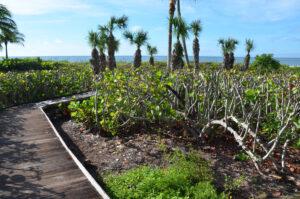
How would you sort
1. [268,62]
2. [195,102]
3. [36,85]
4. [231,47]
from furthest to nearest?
[231,47], [268,62], [36,85], [195,102]

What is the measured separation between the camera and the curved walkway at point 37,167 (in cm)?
345

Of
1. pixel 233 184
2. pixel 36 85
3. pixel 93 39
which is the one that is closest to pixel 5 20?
pixel 93 39

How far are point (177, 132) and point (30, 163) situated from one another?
11.1 feet

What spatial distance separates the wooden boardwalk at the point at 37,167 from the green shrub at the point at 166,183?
44 centimetres

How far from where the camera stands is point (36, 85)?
35.2 ft

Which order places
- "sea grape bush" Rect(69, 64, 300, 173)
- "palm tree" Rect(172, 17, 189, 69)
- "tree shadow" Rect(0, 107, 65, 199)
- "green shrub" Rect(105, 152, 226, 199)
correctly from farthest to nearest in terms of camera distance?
"palm tree" Rect(172, 17, 189, 69)
"sea grape bush" Rect(69, 64, 300, 173)
"tree shadow" Rect(0, 107, 65, 199)
"green shrub" Rect(105, 152, 226, 199)

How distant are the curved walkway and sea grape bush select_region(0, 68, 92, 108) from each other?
3.54m

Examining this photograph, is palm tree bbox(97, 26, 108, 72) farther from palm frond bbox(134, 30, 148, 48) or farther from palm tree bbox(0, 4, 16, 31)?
palm tree bbox(0, 4, 16, 31)

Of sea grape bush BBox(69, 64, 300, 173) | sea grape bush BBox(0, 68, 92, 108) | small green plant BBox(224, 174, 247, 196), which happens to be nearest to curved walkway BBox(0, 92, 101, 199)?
sea grape bush BBox(69, 64, 300, 173)

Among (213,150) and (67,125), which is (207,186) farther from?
(67,125)

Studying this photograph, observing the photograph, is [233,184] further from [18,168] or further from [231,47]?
[231,47]

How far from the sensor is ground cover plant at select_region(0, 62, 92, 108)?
9.79 metres

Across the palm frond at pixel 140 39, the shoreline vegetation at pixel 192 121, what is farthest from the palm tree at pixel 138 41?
the shoreline vegetation at pixel 192 121

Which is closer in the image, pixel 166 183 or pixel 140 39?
pixel 166 183
